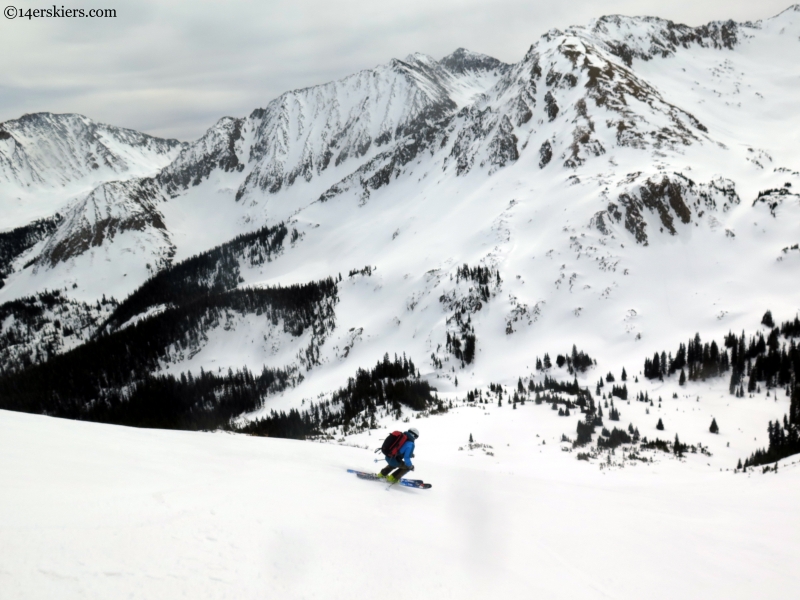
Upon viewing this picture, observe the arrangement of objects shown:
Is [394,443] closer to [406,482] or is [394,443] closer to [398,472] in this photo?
[398,472]

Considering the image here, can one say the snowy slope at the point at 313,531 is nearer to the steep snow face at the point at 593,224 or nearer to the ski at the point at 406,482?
the ski at the point at 406,482

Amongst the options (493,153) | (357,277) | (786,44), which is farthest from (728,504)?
(786,44)

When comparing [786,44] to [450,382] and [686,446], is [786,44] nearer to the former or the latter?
[450,382]

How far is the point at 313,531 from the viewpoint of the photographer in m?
8.70

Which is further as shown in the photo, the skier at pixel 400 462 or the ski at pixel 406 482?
the ski at pixel 406 482

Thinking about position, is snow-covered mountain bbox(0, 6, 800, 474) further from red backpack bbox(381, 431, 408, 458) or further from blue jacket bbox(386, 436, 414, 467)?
blue jacket bbox(386, 436, 414, 467)

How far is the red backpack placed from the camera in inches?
570

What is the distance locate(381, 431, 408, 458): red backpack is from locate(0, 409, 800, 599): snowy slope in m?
1.19

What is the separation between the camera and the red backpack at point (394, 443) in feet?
47.5

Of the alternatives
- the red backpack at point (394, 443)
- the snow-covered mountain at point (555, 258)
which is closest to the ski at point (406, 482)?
the red backpack at point (394, 443)

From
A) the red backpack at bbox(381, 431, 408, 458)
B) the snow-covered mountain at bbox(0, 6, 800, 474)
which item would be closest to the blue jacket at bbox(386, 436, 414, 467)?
the red backpack at bbox(381, 431, 408, 458)

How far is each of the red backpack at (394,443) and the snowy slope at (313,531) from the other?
3.90 feet

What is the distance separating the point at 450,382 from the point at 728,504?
216 feet

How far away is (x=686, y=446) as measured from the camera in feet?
105
